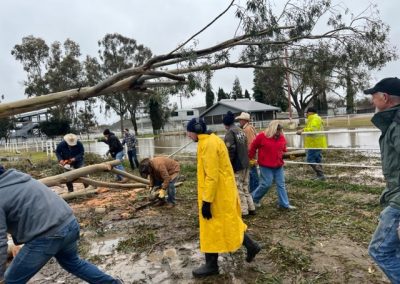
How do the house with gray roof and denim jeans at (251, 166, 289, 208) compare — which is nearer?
denim jeans at (251, 166, 289, 208)

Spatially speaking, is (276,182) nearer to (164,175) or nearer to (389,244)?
(164,175)

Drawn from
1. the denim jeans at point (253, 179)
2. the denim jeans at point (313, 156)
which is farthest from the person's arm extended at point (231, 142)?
the denim jeans at point (313, 156)

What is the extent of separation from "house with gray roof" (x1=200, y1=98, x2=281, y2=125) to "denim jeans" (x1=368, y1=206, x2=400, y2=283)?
45567 mm

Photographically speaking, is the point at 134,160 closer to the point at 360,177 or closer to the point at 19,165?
the point at 19,165

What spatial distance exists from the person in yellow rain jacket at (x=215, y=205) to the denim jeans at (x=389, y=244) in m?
1.43

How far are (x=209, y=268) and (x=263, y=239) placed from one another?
3.97 ft

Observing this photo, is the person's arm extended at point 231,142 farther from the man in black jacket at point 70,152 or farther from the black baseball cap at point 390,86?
the man in black jacket at point 70,152

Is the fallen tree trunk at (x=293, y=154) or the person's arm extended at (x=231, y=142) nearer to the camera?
the person's arm extended at (x=231, y=142)

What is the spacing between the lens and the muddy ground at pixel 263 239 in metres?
4.07

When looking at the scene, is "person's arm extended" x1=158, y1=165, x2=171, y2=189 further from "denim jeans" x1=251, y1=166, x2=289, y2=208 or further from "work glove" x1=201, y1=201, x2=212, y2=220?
"work glove" x1=201, y1=201, x2=212, y2=220

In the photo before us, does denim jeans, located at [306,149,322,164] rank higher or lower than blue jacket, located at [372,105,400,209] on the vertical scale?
lower

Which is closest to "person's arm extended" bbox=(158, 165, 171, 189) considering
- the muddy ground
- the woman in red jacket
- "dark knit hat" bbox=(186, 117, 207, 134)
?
the muddy ground

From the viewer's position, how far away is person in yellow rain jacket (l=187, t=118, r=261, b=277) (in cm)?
391

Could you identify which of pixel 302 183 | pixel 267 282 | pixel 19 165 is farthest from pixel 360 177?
pixel 19 165
